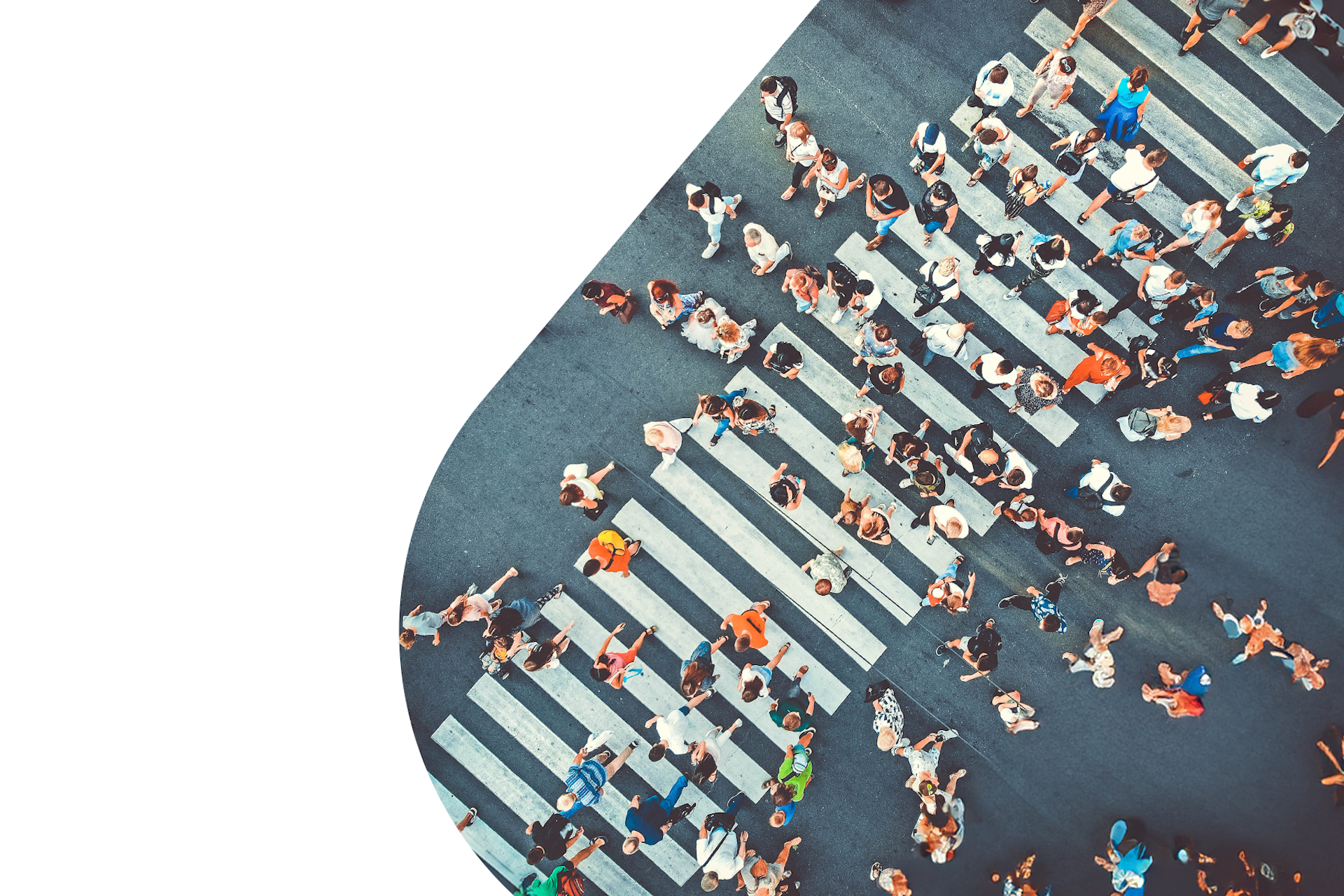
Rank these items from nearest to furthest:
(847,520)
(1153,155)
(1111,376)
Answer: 1. (1153,155)
2. (1111,376)
3. (847,520)

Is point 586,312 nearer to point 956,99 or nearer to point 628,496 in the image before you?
point 628,496

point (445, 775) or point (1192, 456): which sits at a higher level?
point (1192, 456)

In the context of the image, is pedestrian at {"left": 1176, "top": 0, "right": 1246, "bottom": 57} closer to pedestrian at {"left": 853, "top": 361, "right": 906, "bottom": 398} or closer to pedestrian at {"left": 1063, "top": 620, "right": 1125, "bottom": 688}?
pedestrian at {"left": 853, "top": 361, "right": 906, "bottom": 398}

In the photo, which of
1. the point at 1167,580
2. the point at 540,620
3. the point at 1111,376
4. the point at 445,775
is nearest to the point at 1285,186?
the point at 1111,376

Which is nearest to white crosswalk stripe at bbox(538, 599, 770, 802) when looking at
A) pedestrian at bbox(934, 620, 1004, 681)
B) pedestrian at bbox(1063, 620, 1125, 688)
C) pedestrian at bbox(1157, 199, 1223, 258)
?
pedestrian at bbox(934, 620, 1004, 681)

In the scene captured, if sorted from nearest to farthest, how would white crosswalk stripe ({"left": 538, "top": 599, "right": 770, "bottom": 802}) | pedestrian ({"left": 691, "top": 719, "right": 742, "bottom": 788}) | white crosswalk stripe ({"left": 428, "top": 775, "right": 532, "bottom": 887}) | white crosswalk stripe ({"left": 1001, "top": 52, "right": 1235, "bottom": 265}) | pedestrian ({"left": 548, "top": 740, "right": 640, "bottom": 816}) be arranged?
pedestrian ({"left": 691, "top": 719, "right": 742, "bottom": 788}) → pedestrian ({"left": 548, "top": 740, "right": 640, "bottom": 816}) → white crosswalk stripe ({"left": 1001, "top": 52, "right": 1235, "bottom": 265}) → white crosswalk stripe ({"left": 538, "top": 599, "right": 770, "bottom": 802}) → white crosswalk stripe ({"left": 428, "top": 775, "right": 532, "bottom": 887})

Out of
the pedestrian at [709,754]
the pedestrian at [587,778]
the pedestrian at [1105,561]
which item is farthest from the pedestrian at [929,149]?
the pedestrian at [587,778]

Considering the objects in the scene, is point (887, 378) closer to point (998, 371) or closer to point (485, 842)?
point (998, 371)
